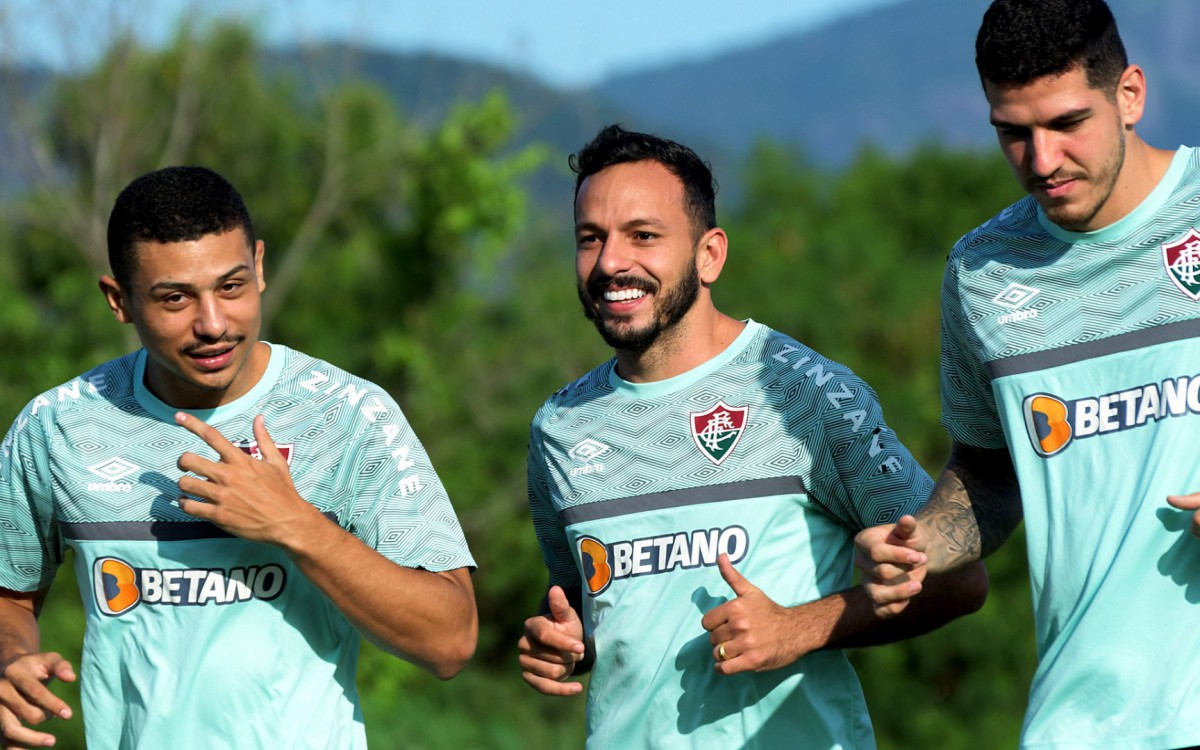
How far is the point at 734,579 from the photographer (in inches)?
156

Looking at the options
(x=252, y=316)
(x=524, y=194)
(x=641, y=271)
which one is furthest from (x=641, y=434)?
(x=524, y=194)

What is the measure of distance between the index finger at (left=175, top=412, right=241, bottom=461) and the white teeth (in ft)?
3.76

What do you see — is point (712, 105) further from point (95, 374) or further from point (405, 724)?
point (95, 374)

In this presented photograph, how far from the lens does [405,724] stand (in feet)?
55.4

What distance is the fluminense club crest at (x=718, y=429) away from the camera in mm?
4332

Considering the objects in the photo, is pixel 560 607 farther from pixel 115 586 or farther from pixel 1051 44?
pixel 1051 44

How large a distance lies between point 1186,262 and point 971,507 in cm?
84

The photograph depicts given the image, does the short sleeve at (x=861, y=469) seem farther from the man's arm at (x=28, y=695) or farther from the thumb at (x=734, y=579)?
the man's arm at (x=28, y=695)

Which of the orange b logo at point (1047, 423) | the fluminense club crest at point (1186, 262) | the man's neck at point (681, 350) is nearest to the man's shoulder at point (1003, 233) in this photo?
the fluminense club crest at point (1186, 262)

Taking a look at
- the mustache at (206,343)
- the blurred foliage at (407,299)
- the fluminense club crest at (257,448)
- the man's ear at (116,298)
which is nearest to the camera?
the mustache at (206,343)

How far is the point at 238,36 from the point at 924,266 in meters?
21.9

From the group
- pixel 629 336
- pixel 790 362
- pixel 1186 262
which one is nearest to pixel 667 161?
pixel 629 336

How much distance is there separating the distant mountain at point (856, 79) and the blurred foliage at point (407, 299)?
324 ft

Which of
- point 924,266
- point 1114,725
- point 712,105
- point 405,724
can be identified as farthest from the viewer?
point 712,105
